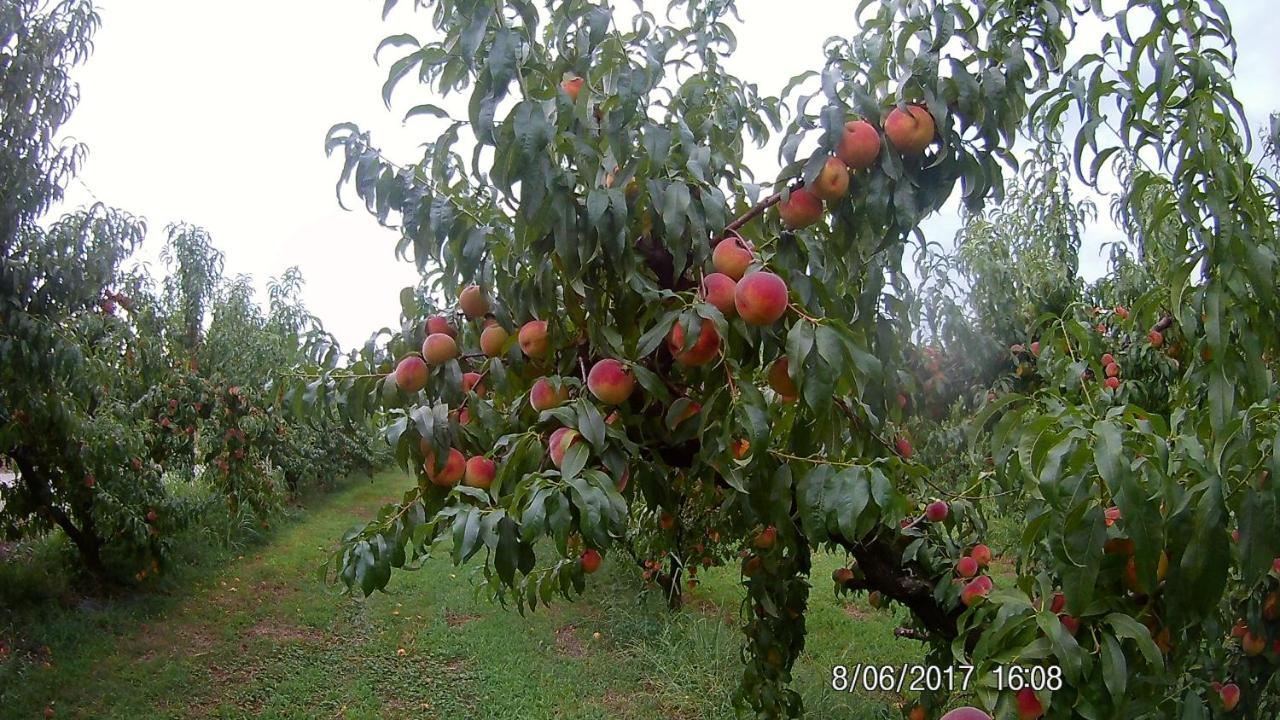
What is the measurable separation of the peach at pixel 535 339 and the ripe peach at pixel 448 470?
8.2 inches

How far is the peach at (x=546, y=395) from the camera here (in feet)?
4.05

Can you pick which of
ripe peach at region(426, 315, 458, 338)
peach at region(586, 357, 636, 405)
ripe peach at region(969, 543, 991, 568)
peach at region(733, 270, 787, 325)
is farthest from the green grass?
A: peach at region(733, 270, 787, 325)

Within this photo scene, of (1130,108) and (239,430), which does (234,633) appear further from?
(1130,108)

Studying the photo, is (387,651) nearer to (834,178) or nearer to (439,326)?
(439,326)

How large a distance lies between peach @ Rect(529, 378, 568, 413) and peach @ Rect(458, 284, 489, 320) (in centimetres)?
26

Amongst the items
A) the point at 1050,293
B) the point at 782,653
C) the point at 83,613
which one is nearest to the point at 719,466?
the point at 782,653

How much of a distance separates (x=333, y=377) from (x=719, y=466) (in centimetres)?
77

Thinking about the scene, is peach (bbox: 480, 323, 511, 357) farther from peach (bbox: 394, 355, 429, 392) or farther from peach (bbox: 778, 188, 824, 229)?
peach (bbox: 778, 188, 824, 229)

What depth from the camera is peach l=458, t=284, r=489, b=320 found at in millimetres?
1455

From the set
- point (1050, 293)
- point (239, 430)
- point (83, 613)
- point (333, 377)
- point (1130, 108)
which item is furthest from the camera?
point (239, 430)

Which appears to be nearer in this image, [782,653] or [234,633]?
[782,653]

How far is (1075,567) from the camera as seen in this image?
0.99 metres

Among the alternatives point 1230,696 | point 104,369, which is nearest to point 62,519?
point 104,369

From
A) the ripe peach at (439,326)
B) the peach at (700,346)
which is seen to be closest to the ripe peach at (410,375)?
the ripe peach at (439,326)
